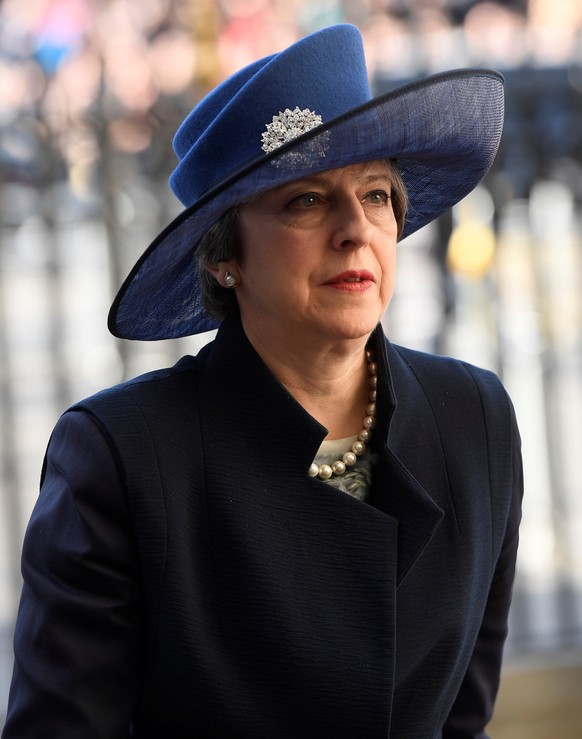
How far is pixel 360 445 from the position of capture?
2.01 metres

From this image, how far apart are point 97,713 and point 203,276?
749 mm

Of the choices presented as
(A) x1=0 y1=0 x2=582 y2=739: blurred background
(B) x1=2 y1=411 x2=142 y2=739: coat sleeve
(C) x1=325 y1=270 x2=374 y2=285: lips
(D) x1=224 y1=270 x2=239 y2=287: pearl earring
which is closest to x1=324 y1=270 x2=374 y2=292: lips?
(C) x1=325 y1=270 x2=374 y2=285: lips

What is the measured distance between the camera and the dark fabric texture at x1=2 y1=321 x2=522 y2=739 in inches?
70.4

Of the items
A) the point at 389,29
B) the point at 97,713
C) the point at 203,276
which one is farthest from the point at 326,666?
the point at 389,29

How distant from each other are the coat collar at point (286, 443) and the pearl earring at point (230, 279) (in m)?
0.07

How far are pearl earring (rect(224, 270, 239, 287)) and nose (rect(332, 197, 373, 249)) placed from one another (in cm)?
23

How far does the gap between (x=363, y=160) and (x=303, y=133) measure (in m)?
0.12

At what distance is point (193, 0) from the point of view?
14.8 feet

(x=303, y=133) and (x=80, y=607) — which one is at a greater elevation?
(x=303, y=133)

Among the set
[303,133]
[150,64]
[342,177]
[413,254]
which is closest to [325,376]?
[342,177]

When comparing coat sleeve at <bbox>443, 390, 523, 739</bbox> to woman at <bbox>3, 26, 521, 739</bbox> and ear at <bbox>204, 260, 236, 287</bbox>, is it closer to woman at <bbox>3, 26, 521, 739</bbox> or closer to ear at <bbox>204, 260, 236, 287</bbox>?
woman at <bbox>3, 26, 521, 739</bbox>

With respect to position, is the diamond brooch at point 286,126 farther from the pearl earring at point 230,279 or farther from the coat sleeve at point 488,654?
the coat sleeve at point 488,654

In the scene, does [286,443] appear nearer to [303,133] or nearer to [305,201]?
[305,201]

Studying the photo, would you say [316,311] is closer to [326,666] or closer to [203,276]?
[203,276]
